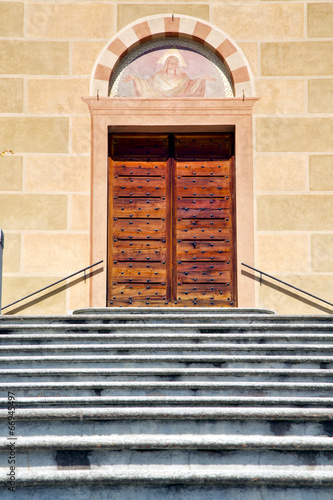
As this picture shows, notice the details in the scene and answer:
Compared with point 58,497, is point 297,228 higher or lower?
higher

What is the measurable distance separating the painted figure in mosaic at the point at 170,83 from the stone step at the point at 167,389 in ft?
18.6

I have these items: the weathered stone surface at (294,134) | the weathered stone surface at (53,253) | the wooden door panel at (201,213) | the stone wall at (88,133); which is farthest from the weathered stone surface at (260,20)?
the weathered stone surface at (53,253)

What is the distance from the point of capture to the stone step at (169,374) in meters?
6.03

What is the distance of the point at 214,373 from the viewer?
604 cm

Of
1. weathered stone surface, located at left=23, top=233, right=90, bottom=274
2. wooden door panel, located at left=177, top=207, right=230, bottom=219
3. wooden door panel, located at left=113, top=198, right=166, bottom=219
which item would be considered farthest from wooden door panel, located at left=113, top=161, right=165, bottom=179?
weathered stone surface, located at left=23, top=233, right=90, bottom=274

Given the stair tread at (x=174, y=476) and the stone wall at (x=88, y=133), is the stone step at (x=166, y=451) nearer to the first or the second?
the stair tread at (x=174, y=476)

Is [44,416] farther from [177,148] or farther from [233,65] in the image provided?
[233,65]

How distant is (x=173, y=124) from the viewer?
33.5 feet

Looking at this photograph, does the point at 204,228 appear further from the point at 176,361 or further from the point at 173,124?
the point at 176,361

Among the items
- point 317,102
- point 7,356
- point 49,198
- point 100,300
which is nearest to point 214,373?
point 7,356

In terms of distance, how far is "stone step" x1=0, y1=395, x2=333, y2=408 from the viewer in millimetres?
5492

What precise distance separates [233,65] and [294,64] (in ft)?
2.94

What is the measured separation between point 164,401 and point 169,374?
0.54 meters

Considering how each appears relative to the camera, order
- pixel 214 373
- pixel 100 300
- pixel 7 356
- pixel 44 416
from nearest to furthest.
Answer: pixel 44 416 → pixel 214 373 → pixel 7 356 → pixel 100 300
